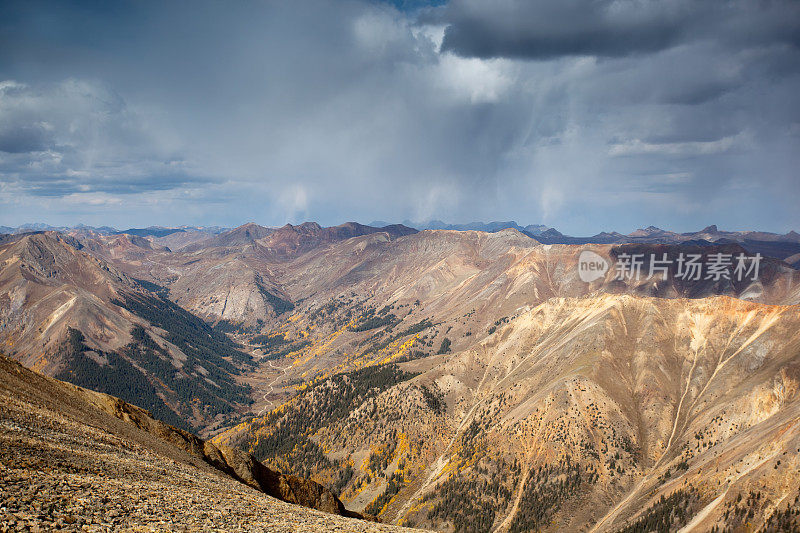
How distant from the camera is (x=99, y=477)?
2909cm

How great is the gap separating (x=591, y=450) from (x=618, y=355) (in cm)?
5042

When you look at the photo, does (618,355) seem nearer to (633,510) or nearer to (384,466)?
(633,510)

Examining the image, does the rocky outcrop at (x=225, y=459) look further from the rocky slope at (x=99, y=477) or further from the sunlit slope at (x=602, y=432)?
the sunlit slope at (x=602, y=432)

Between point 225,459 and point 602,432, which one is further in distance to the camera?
point 602,432

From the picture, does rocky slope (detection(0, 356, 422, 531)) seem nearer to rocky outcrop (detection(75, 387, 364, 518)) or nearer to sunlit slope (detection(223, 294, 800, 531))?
rocky outcrop (detection(75, 387, 364, 518))

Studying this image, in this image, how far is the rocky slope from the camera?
2258 centimetres

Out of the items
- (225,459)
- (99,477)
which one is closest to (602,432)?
(225,459)

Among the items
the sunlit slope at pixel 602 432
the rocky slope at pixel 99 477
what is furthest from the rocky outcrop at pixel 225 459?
the sunlit slope at pixel 602 432

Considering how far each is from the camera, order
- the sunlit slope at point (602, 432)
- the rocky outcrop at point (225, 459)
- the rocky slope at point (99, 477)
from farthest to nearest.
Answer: the sunlit slope at point (602, 432), the rocky outcrop at point (225, 459), the rocky slope at point (99, 477)

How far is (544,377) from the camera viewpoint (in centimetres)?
16912

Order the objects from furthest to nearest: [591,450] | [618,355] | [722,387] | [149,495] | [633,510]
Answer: [618,355], [722,387], [591,450], [633,510], [149,495]

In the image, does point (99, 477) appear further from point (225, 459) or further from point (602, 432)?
point (602, 432)

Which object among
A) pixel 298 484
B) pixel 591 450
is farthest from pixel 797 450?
pixel 298 484

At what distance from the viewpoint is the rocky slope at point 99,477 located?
74.1ft
